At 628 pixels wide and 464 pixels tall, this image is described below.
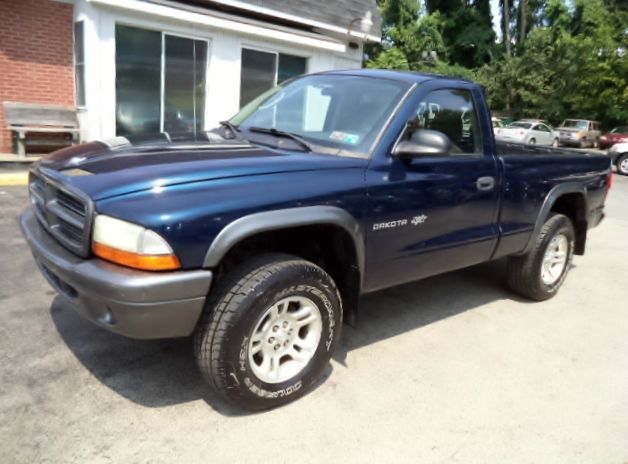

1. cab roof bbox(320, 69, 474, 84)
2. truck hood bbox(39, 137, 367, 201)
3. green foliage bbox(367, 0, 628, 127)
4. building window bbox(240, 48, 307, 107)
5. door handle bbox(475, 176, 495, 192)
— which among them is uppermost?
green foliage bbox(367, 0, 628, 127)

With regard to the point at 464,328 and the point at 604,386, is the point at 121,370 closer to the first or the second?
the point at 464,328

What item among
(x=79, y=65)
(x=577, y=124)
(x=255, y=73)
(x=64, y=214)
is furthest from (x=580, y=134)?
(x=64, y=214)

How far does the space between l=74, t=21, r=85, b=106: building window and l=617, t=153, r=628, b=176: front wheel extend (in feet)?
54.2

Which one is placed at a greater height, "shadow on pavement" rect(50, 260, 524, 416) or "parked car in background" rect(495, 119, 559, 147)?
"parked car in background" rect(495, 119, 559, 147)

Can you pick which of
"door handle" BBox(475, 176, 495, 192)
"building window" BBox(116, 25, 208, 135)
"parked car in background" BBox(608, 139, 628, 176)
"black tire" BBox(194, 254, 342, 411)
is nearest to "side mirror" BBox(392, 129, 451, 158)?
"door handle" BBox(475, 176, 495, 192)

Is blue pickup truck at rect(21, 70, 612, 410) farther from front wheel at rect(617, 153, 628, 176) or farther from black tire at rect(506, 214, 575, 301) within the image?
front wheel at rect(617, 153, 628, 176)

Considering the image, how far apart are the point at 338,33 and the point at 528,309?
10082mm

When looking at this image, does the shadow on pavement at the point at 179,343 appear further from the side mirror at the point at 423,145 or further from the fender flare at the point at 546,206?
the side mirror at the point at 423,145

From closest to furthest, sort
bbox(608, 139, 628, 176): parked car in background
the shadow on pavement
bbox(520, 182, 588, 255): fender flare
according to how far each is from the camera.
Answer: the shadow on pavement
bbox(520, 182, 588, 255): fender flare
bbox(608, 139, 628, 176): parked car in background

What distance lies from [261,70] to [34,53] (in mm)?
4529

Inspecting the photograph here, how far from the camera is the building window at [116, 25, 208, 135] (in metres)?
9.81

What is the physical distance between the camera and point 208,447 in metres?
2.48

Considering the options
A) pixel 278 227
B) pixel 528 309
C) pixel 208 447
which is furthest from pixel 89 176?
pixel 528 309

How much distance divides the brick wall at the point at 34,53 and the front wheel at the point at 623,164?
16.7 meters
